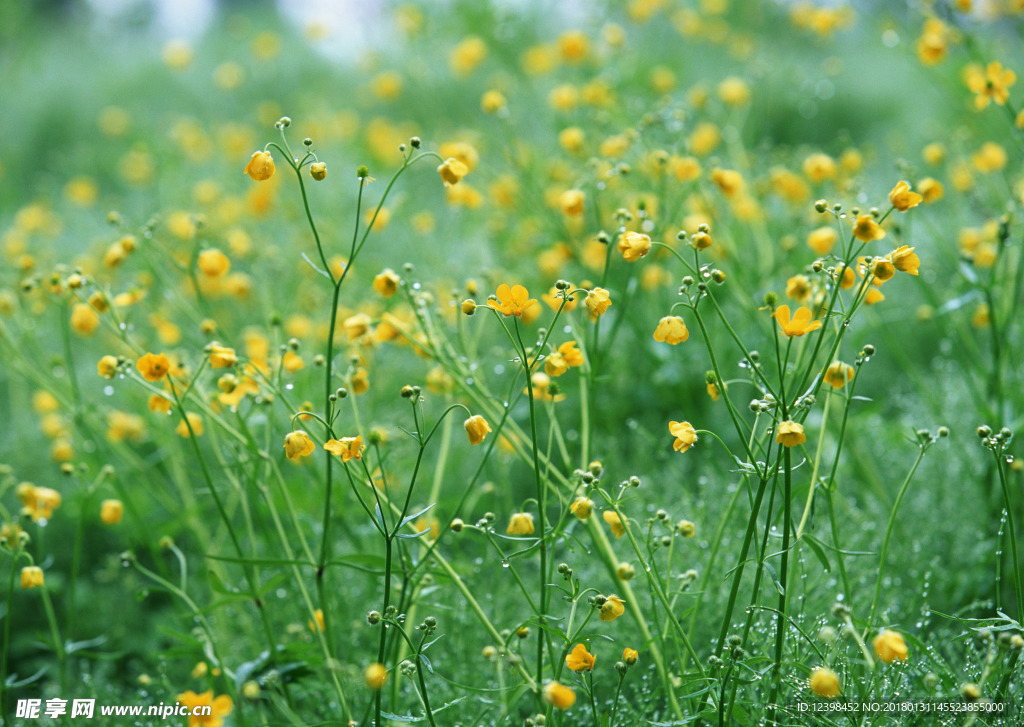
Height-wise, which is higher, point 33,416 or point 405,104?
point 405,104

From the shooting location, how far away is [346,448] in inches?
34.7

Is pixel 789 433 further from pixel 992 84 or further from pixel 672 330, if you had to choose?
pixel 992 84

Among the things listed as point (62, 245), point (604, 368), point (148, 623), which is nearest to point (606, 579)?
point (604, 368)

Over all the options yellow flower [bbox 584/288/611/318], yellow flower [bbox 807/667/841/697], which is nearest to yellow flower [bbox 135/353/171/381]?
yellow flower [bbox 584/288/611/318]

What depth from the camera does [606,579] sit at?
4.33ft

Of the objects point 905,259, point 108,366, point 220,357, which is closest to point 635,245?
point 905,259

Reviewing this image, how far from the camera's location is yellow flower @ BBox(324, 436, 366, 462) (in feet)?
2.85

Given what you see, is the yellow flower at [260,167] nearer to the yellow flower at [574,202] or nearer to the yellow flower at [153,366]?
the yellow flower at [153,366]

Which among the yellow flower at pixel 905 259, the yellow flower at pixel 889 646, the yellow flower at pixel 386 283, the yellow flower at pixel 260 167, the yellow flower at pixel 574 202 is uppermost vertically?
the yellow flower at pixel 574 202

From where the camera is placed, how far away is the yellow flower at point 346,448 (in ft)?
2.85

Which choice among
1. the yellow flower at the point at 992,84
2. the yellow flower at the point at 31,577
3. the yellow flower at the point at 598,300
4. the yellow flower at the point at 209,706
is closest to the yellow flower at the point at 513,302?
the yellow flower at the point at 598,300

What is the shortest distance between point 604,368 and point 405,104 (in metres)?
2.69

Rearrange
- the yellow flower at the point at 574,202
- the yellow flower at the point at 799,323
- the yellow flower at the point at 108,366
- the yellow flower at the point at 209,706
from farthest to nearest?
the yellow flower at the point at 574,202 < the yellow flower at the point at 108,366 < the yellow flower at the point at 209,706 < the yellow flower at the point at 799,323

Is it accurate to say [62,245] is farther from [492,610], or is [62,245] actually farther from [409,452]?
[492,610]
